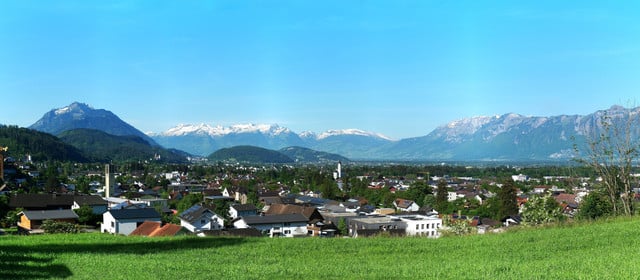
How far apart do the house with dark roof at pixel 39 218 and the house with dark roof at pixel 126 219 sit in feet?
21.0

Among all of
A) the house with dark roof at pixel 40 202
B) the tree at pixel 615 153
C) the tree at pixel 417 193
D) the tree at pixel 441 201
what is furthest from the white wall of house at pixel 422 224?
the house with dark roof at pixel 40 202

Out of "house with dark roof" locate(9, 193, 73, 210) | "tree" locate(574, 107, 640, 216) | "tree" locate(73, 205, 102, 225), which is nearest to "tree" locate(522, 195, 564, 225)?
"tree" locate(574, 107, 640, 216)

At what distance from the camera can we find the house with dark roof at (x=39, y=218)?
35.7 metres

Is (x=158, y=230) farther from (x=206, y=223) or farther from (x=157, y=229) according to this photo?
(x=206, y=223)

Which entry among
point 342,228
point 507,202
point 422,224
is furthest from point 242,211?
point 507,202

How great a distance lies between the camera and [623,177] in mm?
18938

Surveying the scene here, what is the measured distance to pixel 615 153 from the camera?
1939 centimetres

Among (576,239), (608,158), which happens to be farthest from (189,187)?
(576,239)

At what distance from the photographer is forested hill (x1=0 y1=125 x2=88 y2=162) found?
127m

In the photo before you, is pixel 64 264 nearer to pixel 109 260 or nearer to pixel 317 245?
pixel 109 260

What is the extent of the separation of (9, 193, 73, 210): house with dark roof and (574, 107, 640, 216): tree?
148 feet

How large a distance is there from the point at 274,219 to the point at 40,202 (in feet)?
80.5

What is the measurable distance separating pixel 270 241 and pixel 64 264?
14.3 feet

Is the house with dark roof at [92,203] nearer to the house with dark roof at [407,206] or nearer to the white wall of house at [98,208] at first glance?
the white wall of house at [98,208]
